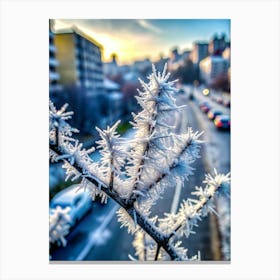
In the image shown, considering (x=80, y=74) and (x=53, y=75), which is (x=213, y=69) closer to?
(x=80, y=74)

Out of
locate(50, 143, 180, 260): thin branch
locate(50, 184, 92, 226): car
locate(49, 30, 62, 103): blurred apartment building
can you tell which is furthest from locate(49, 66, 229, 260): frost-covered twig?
locate(49, 30, 62, 103): blurred apartment building

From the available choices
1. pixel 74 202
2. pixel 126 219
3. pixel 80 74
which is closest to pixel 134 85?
pixel 80 74

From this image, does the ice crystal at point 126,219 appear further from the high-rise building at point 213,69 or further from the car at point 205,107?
the high-rise building at point 213,69

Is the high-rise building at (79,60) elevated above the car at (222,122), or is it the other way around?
Result: the high-rise building at (79,60)

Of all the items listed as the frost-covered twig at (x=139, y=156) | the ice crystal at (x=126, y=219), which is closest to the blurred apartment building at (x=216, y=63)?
the frost-covered twig at (x=139, y=156)
